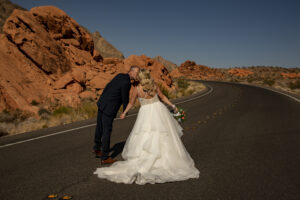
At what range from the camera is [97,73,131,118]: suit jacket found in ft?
15.8

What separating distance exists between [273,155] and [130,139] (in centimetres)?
317

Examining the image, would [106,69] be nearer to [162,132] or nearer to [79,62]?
[79,62]

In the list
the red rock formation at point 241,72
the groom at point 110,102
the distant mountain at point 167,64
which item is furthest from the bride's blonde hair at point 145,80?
the distant mountain at point 167,64

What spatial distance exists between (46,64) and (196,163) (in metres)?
16.4

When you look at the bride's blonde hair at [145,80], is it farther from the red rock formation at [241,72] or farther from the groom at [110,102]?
the red rock formation at [241,72]

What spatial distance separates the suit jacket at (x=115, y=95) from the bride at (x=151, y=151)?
320 mm

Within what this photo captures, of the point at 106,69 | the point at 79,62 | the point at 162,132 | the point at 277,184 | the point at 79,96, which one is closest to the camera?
the point at 277,184

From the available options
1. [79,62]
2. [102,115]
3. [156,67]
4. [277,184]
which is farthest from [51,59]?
[277,184]

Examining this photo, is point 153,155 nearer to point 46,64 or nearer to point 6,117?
point 6,117

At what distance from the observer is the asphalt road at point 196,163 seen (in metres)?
3.60

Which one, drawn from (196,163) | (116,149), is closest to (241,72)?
(116,149)

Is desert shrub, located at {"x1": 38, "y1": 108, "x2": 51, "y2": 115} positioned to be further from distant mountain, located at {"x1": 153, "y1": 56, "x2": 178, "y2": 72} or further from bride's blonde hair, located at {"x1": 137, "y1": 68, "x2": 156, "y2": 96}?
distant mountain, located at {"x1": 153, "y1": 56, "x2": 178, "y2": 72}

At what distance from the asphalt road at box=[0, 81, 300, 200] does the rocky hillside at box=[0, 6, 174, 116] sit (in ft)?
26.8

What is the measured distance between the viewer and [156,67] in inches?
1075
